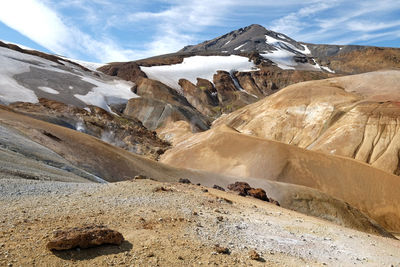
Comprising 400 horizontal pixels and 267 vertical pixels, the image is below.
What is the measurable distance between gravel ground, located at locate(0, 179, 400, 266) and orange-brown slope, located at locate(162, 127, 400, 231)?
79.4 ft

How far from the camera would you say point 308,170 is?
37344mm

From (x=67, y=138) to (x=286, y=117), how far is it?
136ft

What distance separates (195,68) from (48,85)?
7353cm

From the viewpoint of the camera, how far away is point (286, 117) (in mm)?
60344

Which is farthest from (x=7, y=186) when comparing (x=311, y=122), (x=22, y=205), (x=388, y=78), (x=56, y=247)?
(x=388, y=78)

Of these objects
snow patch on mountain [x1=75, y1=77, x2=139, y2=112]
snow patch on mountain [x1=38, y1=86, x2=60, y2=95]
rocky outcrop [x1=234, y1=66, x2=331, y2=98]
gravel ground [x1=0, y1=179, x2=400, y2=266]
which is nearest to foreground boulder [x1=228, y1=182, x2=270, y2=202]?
gravel ground [x1=0, y1=179, x2=400, y2=266]

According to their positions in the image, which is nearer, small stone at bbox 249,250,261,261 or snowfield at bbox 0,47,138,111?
small stone at bbox 249,250,261,261

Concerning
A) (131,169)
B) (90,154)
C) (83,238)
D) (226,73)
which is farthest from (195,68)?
(83,238)

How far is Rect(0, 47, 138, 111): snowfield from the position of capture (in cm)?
5666

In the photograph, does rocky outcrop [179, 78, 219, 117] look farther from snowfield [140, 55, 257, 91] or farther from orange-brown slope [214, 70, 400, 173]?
orange-brown slope [214, 70, 400, 173]

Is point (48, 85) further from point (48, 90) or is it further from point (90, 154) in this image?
point (90, 154)

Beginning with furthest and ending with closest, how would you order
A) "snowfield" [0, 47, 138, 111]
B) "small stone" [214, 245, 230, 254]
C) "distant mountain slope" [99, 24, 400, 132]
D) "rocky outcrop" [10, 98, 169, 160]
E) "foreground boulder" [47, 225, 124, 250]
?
"distant mountain slope" [99, 24, 400, 132] → "snowfield" [0, 47, 138, 111] → "rocky outcrop" [10, 98, 169, 160] → "small stone" [214, 245, 230, 254] → "foreground boulder" [47, 225, 124, 250]

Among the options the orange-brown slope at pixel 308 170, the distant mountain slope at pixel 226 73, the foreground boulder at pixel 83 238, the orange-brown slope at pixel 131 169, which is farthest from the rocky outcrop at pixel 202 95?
the foreground boulder at pixel 83 238

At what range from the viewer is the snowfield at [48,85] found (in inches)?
2231
